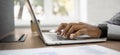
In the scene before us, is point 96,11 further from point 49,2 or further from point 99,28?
point 99,28

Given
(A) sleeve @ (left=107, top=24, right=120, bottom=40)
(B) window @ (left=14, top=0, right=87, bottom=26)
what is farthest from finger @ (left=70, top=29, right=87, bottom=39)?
(B) window @ (left=14, top=0, right=87, bottom=26)

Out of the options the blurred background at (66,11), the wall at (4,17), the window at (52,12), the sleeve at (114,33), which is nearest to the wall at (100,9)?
the blurred background at (66,11)

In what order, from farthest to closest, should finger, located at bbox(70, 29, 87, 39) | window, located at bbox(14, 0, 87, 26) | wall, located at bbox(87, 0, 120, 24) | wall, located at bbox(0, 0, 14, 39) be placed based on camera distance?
window, located at bbox(14, 0, 87, 26) < wall, located at bbox(87, 0, 120, 24) < wall, located at bbox(0, 0, 14, 39) < finger, located at bbox(70, 29, 87, 39)

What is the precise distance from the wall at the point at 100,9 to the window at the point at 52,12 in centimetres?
31

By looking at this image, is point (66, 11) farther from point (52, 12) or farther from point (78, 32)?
point (78, 32)

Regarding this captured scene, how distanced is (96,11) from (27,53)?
84.1 inches

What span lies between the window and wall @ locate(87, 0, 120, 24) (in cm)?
31

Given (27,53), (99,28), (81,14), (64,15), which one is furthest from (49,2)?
(27,53)

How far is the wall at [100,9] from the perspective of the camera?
2.59 m

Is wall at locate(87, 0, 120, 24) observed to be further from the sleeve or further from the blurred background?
the sleeve

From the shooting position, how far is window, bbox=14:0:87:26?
2.81 metres

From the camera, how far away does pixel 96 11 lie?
2.63 m

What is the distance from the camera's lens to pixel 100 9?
2.63 metres

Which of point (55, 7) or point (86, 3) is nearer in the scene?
point (86, 3)
